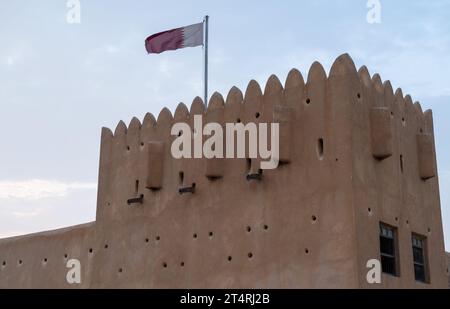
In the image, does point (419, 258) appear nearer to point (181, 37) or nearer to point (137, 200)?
point (137, 200)

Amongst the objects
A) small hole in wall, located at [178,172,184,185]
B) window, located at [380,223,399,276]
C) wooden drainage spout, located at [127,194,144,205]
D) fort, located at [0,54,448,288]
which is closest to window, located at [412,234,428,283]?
fort, located at [0,54,448,288]

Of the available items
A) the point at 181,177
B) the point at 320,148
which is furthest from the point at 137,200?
the point at 320,148

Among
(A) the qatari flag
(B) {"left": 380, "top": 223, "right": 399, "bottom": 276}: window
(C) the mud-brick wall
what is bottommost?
(B) {"left": 380, "top": 223, "right": 399, "bottom": 276}: window

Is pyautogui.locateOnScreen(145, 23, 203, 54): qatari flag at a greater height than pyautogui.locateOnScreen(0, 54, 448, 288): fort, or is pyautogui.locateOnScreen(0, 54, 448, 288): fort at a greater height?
pyautogui.locateOnScreen(145, 23, 203, 54): qatari flag

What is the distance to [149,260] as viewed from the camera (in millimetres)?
17844

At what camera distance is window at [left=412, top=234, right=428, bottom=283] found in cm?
1659

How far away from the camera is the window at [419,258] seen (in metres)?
16.6

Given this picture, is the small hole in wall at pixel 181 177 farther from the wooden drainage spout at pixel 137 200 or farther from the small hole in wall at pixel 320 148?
the small hole in wall at pixel 320 148

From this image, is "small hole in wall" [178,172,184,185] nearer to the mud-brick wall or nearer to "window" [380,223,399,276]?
the mud-brick wall

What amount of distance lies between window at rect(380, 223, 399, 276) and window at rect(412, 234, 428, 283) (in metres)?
0.90

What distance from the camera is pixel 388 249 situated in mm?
15766

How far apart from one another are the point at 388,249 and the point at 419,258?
1396 millimetres

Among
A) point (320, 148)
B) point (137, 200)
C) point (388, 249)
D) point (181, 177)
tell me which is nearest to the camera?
point (320, 148)
